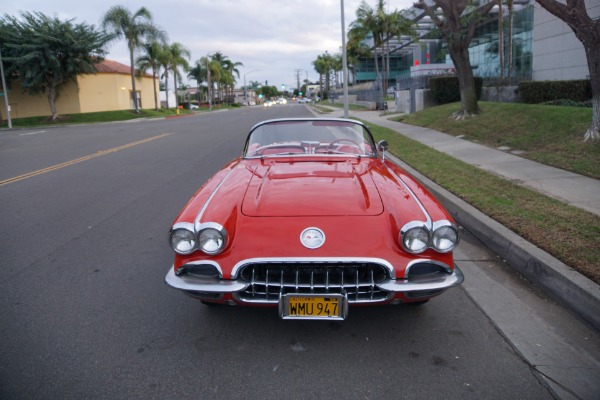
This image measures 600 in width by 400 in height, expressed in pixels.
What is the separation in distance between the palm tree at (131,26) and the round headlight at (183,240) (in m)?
45.7

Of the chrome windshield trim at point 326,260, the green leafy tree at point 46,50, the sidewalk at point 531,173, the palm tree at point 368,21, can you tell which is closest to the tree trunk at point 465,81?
the sidewalk at point 531,173

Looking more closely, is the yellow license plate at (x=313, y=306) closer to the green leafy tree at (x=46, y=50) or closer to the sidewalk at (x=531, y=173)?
the sidewalk at (x=531, y=173)

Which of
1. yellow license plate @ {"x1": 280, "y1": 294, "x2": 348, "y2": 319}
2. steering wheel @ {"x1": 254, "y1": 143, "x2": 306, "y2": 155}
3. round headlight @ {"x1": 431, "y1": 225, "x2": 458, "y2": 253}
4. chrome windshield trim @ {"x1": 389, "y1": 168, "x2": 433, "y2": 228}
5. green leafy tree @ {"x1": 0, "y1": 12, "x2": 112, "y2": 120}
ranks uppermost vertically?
green leafy tree @ {"x1": 0, "y1": 12, "x2": 112, "y2": 120}

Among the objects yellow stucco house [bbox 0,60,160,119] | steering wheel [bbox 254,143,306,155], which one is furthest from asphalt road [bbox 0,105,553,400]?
yellow stucco house [bbox 0,60,160,119]

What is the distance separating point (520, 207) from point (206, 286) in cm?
429

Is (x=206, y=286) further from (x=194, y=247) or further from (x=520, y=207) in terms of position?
(x=520, y=207)

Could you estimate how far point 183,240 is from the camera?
10.3ft

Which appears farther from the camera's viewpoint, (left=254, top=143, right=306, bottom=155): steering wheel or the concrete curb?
(left=254, top=143, right=306, bottom=155): steering wheel

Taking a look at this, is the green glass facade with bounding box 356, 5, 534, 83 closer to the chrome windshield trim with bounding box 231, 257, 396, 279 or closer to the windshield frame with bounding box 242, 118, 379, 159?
the windshield frame with bounding box 242, 118, 379, 159

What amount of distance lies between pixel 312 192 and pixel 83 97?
152 ft

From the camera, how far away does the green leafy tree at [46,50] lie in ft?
121

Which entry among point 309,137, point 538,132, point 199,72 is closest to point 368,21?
point 538,132

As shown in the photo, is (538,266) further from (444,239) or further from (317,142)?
(317,142)

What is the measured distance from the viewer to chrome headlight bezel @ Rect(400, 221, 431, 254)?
10.0 ft
